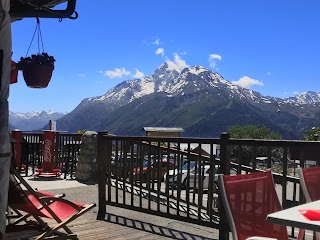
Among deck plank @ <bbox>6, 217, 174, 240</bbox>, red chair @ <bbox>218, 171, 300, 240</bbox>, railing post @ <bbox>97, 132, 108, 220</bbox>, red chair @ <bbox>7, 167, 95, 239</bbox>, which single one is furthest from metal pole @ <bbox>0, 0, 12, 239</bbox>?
railing post @ <bbox>97, 132, 108, 220</bbox>

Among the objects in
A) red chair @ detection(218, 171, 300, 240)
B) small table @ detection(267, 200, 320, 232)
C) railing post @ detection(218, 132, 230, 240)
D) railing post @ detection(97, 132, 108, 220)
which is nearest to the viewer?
small table @ detection(267, 200, 320, 232)

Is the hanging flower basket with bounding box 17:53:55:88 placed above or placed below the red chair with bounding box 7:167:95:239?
above

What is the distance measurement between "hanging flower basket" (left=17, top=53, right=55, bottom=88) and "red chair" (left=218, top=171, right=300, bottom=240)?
11.8 ft

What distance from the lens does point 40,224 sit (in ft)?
13.4

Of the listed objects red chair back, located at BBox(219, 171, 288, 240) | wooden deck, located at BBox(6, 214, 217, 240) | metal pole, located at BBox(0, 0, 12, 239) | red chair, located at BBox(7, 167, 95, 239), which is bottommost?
wooden deck, located at BBox(6, 214, 217, 240)

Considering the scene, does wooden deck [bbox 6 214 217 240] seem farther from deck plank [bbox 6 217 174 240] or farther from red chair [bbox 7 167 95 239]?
red chair [bbox 7 167 95 239]

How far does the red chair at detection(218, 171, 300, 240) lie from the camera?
2387 mm

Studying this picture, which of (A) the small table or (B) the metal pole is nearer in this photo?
(A) the small table

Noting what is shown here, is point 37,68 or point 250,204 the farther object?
point 37,68

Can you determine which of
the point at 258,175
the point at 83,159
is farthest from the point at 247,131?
the point at 258,175

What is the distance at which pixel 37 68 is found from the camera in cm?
538

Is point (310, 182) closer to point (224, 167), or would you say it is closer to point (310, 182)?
point (310, 182)

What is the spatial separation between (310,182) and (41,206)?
8.16 feet

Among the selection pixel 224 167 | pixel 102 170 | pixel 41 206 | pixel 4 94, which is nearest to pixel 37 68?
pixel 102 170
